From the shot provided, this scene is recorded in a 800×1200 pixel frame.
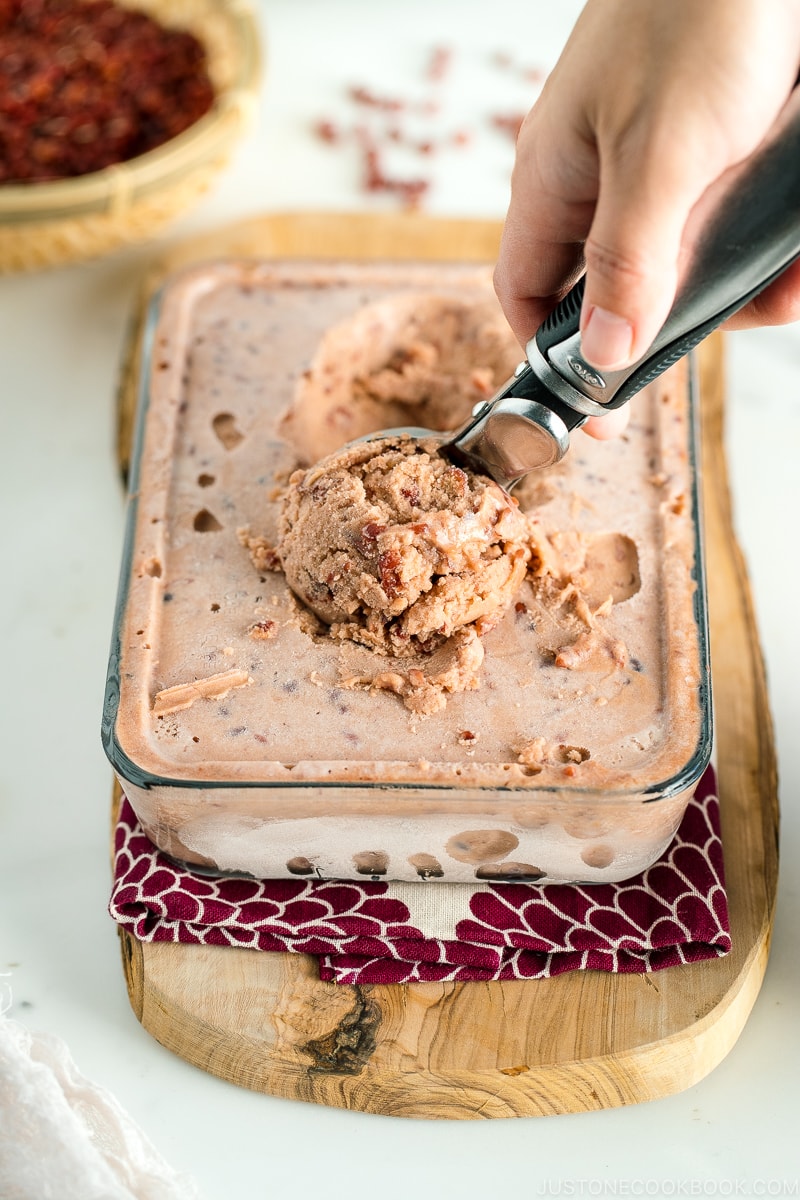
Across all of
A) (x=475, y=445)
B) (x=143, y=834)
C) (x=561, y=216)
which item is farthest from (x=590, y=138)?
(x=143, y=834)

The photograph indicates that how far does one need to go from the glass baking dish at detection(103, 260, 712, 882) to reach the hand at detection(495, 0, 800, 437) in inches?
18.7

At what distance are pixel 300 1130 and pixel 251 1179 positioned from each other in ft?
0.29

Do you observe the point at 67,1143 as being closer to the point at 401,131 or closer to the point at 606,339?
the point at 606,339

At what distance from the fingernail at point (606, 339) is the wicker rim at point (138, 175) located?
1308 mm

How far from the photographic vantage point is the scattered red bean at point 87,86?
265 centimetres

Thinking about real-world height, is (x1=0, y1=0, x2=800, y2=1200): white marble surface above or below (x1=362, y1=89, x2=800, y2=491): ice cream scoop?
below

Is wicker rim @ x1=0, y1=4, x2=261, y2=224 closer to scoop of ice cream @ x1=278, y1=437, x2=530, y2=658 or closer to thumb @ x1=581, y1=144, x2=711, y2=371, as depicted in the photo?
scoop of ice cream @ x1=278, y1=437, x2=530, y2=658

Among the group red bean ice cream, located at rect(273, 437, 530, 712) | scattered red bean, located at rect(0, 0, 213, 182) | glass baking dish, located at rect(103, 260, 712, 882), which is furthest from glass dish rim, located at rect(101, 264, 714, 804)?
scattered red bean, located at rect(0, 0, 213, 182)

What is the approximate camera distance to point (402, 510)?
5.85 ft

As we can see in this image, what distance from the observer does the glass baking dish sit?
1650 mm

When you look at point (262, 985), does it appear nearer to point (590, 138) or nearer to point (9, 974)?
point (9, 974)

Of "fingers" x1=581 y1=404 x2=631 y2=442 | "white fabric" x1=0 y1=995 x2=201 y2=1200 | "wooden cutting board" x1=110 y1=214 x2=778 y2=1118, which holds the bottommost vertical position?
"white fabric" x1=0 y1=995 x2=201 y2=1200

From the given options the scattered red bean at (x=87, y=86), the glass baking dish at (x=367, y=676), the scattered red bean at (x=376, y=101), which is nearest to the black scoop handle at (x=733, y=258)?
the glass baking dish at (x=367, y=676)

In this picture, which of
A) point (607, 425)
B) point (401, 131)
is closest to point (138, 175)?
point (401, 131)
